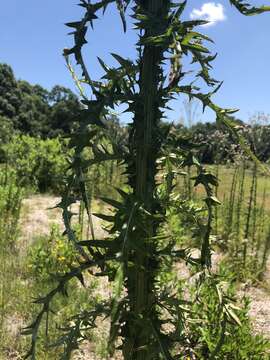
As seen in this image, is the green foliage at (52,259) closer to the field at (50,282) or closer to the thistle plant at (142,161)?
the field at (50,282)

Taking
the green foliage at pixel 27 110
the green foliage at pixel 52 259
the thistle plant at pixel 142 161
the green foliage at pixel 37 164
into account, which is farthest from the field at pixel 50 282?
the green foliage at pixel 27 110

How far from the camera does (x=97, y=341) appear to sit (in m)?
3.62

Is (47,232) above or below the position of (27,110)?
below

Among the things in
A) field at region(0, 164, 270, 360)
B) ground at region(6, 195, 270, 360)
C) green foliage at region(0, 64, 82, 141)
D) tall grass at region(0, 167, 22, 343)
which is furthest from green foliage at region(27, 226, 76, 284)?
green foliage at region(0, 64, 82, 141)

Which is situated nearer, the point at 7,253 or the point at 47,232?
the point at 7,253

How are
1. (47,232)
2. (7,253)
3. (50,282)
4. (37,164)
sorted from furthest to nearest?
(37,164), (47,232), (7,253), (50,282)

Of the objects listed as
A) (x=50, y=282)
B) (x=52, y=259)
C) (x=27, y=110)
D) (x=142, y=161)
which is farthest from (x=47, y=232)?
(x=27, y=110)

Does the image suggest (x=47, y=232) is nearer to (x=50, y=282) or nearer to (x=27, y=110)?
(x=50, y=282)

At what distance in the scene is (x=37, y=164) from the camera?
10438mm

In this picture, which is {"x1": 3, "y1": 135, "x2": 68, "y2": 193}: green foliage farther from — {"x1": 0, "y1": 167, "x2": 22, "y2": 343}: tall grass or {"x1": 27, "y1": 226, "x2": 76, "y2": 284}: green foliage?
{"x1": 27, "y1": 226, "x2": 76, "y2": 284}: green foliage

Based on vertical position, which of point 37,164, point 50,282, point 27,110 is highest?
point 27,110

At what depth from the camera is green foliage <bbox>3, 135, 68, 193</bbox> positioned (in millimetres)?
10148

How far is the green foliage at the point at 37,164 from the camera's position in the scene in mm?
10148

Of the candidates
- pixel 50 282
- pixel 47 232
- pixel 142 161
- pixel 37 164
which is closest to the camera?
pixel 142 161
